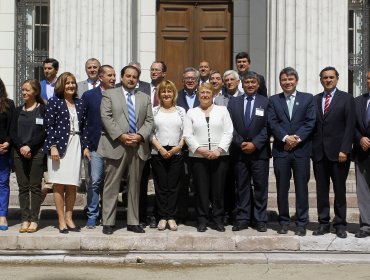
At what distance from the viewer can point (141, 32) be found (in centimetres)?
1361

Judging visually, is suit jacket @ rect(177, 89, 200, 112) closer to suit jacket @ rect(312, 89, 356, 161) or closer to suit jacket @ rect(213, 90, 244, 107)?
suit jacket @ rect(213, 90, 244, 107)

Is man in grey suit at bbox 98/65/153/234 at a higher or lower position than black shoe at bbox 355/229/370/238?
higher

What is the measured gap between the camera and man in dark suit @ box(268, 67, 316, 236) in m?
8.71

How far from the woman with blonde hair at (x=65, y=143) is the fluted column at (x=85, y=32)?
289 centimetres

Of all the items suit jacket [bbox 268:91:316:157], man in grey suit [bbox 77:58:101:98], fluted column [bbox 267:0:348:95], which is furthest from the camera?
fluted column [bbox 267:0:348:95]

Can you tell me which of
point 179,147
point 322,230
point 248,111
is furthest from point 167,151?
point 322,230

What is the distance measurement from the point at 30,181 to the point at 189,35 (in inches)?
233

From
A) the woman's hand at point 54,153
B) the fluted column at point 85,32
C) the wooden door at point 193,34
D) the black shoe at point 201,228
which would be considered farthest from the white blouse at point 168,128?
the wooden door at point 193,34

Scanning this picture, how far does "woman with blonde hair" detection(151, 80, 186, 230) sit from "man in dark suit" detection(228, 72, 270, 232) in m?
0.70

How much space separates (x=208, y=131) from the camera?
29.1 feet

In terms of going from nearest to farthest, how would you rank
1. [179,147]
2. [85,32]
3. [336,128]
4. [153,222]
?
1. [336,128]
2. [179,147]
3. [153,222]
4. [85,32]

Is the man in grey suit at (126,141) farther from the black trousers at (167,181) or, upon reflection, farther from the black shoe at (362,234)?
the black shoe at (362,234)

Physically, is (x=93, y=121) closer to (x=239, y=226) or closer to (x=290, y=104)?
(x=239, y=226)

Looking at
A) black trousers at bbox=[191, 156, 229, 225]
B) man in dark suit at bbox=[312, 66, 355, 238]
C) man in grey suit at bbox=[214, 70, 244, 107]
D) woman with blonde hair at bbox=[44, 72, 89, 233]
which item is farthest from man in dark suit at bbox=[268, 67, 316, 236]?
woman with blonde hair at bbox=[44, 72, 89, 233]
